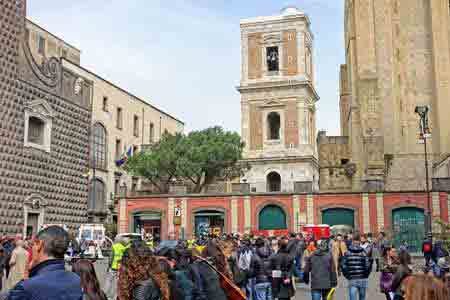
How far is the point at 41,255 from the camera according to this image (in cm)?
368

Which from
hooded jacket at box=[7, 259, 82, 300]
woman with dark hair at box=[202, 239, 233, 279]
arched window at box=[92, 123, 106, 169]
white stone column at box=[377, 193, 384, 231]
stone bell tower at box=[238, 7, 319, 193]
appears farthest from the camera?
stone bell tower at box=[238, 7, 319, 193]

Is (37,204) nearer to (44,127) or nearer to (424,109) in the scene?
(44,127)

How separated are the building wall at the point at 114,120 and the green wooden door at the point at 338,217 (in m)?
17.6

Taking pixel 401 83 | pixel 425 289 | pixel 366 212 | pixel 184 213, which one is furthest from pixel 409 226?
pixel 425 289

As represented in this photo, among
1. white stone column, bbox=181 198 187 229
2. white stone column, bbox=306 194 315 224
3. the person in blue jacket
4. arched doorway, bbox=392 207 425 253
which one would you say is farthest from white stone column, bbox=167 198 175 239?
the person in blue jacket

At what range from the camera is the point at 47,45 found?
47750 millimetres

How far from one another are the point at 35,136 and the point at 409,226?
22.2 metres

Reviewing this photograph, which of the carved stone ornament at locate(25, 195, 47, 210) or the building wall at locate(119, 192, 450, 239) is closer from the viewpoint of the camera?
the carved stone ornament at locate(25, 195, 47, 210)

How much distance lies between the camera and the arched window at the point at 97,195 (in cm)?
4344

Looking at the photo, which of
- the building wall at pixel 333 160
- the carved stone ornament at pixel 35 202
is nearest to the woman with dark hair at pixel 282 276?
the carved stone ornament at pixel 35 202

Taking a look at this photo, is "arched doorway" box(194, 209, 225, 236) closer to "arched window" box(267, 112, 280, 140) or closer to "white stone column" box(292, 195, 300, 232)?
"white stone column" box(292, 195, 300, 232)

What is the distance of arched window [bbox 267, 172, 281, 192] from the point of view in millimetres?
50466

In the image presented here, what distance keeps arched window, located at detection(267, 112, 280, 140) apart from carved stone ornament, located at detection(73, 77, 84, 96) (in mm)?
20656

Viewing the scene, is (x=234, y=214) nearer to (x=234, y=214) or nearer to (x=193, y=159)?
(x=234, y=214)
